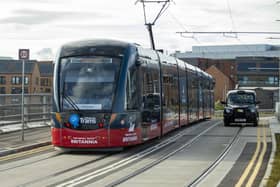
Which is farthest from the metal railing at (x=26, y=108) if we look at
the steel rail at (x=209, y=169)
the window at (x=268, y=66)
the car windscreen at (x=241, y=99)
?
the window at (x=268, y=66)

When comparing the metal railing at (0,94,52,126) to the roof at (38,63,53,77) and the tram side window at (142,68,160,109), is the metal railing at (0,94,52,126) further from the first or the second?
the roof at (38,63,53,77)

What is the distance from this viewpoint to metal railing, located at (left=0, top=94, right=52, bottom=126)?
944 inches

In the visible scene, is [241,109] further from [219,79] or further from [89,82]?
[219,79]

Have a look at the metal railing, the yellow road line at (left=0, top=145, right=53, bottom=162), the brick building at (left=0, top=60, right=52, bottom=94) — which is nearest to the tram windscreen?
the yellow road line at (left=0, top=145, right=53, bottom=162)

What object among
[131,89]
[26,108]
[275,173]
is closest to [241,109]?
[26,108]

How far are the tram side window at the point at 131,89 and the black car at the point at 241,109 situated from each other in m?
16.7

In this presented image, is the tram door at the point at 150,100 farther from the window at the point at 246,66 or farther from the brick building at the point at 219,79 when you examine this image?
the window at the point at 246,66

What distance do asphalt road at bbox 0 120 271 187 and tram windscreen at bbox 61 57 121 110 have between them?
57.8 inches

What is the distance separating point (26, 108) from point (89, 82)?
8.93m

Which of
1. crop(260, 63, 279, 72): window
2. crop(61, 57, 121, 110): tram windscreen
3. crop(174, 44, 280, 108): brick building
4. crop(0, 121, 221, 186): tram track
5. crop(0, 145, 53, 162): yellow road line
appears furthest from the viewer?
crop(174, 44, 280, 108): brick building

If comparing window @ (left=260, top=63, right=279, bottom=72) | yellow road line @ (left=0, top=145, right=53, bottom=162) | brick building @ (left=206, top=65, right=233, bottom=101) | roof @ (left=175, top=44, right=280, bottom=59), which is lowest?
yellow road line @ (left=0, top=145, right=53, bottom=162)

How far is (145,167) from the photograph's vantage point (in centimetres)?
1512

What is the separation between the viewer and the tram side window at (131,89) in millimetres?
18297

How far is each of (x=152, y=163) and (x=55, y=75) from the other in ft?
13.7
